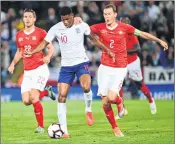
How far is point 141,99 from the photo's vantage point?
86.1 feet

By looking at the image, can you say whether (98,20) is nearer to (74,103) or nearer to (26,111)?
(74,103)

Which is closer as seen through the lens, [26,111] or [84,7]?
[26,111]

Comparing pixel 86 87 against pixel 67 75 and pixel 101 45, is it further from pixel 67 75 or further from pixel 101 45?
pixel 101 45

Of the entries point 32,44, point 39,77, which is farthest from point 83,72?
point 32,44

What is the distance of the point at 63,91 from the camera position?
45.3 ft

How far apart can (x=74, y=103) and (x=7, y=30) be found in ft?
16.2

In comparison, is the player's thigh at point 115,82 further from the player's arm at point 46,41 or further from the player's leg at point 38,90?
the player's leg at point 38,90

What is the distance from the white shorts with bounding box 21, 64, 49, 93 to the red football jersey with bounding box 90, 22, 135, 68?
1556 millimetres

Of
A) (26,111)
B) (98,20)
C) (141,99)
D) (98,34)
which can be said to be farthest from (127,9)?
(98,34)

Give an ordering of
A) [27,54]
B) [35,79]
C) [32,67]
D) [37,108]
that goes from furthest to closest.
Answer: [32,67] < [35,79] < [27,54] < [37,108]

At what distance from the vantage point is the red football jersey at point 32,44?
1486 cm

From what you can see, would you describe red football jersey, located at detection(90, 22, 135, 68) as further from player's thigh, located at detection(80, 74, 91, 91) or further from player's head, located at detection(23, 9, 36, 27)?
player's head, located at detection(23, 9, 36, 27)

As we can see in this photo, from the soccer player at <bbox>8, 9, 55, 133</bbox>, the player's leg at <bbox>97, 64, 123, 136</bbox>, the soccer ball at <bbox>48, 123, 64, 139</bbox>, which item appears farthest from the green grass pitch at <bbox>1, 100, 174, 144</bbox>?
the soccer player at <bbox>8, 9, 55, 133</bbox>

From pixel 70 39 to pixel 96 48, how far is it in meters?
13.3
